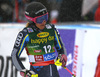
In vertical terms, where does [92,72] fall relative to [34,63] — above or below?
below

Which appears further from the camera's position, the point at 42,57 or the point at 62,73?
the point at 62,73

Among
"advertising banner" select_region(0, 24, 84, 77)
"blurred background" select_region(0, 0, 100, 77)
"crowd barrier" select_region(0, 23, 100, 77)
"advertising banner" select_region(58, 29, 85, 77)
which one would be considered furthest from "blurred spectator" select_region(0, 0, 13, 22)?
"advertising banner" select_region(58, 29, 85, 77)

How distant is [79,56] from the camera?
4.28m

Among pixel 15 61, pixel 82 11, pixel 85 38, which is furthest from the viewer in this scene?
pixel 82 11

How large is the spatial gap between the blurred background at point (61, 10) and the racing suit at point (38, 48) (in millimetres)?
2380

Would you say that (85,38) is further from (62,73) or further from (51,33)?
(51,33)

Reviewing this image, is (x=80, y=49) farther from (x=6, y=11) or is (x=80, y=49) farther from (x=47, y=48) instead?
(x=6, y=11)

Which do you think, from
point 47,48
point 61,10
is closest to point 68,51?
point 47,48

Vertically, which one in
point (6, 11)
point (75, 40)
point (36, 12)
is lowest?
point (75, 40)

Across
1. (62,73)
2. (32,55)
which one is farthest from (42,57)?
(62,73)

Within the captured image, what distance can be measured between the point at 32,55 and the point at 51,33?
44 centimetres

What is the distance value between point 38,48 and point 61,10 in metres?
4.05

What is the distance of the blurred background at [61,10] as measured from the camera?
666 cm

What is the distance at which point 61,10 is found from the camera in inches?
277
